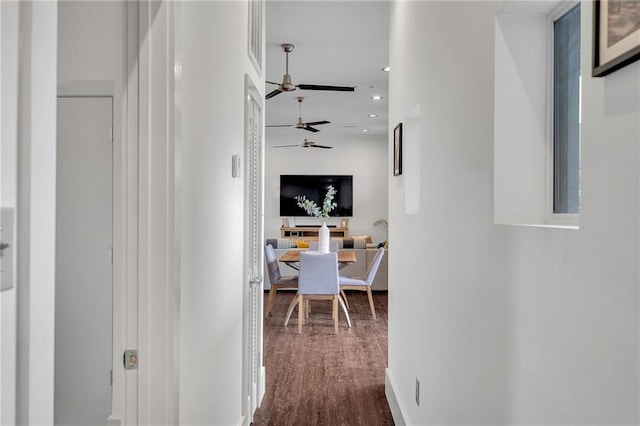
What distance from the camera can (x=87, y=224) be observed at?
229cm

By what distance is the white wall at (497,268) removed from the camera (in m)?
0.79

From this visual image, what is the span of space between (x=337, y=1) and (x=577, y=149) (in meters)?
3.26

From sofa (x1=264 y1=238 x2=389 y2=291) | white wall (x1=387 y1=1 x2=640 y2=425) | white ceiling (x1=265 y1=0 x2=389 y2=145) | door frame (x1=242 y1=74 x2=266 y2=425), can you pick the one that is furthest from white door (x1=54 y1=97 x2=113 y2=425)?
sofa (x1=264 y1=238 x2=389 y2=291)

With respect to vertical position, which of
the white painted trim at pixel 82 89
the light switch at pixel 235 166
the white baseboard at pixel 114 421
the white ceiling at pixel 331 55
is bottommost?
the white baseboard at pixel 114 421

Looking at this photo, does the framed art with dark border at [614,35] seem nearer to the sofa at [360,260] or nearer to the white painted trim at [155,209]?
the white painted trim at [155,209]

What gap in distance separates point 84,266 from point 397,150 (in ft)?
6.54

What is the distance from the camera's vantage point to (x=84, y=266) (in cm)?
230

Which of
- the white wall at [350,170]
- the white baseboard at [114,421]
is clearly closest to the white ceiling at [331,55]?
the white wall at [350,170]

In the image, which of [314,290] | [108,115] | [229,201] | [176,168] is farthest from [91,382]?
[314,290]

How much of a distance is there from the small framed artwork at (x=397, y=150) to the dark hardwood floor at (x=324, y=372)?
1.60 meters

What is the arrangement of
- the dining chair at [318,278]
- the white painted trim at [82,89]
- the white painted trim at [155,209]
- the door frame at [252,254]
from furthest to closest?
1. the dining chair at [318,278]
2. the door frame at [252,254]
3. the white painted trim at [82,89]
4. the white painted trim at [155,209]

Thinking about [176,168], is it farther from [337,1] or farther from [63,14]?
[337,1]

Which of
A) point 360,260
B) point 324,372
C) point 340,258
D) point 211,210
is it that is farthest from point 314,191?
point 211,210

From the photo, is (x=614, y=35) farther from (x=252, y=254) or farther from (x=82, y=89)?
(x=252, y=254)
